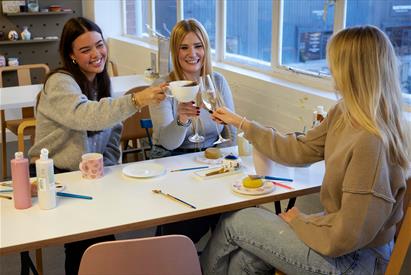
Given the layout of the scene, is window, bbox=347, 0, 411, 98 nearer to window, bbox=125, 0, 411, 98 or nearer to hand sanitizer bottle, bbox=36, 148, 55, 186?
window, bbox=125, 0, 411, 98

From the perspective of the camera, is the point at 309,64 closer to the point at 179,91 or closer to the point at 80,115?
the point at 179,91

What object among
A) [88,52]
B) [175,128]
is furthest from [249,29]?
[88,52]

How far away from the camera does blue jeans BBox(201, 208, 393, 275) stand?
1.62m

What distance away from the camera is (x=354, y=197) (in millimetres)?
1520

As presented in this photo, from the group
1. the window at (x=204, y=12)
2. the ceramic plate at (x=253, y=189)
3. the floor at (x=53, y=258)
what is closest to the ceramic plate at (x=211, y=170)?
the ceramic plate at (x=253, y=189)

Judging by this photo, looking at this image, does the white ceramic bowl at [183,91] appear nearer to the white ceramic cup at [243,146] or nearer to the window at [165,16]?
the white ceramic cup at [243,146]

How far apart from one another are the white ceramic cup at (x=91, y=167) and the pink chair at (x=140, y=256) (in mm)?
673

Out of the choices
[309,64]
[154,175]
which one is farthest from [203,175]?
[309,64]

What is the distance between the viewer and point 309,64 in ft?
9.59

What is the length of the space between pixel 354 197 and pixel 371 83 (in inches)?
13.7

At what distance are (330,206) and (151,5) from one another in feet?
12.4

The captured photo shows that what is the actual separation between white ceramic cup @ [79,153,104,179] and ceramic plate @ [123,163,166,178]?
10cm

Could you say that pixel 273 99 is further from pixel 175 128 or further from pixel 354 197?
pixel 354 197

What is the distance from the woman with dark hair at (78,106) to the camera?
2.01 meters
